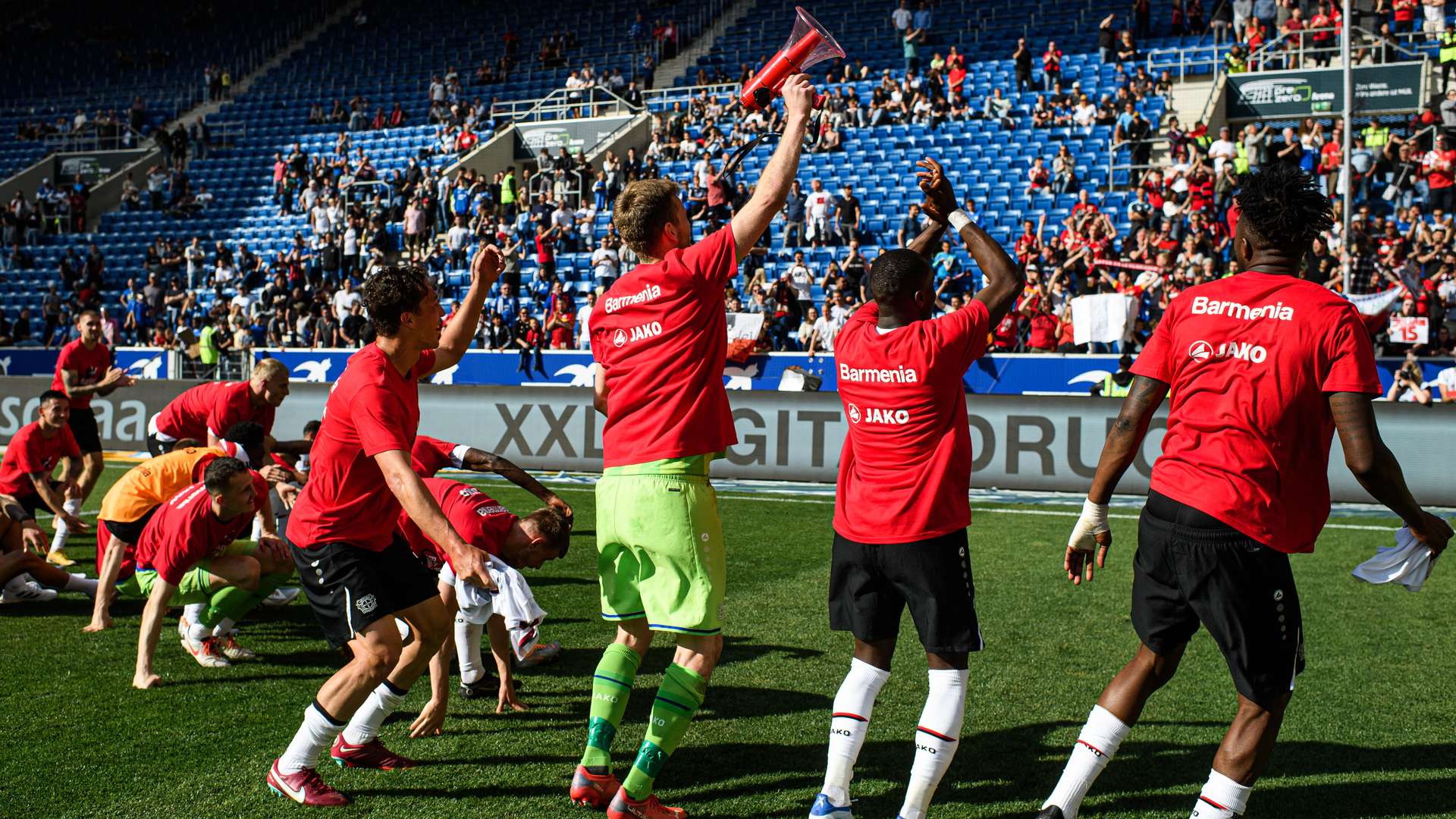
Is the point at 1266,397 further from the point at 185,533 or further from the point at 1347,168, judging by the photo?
the point at 1347,168

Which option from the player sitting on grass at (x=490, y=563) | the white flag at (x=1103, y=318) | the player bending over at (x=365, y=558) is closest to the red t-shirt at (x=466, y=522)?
the player sitting on grass at (x=490, y=563)

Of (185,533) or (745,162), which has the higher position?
(745,162)

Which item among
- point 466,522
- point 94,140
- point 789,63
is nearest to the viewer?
point 789,63

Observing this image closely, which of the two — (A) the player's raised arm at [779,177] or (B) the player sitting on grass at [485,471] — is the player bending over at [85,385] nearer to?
(B) the player sitting on grass at [485,471]

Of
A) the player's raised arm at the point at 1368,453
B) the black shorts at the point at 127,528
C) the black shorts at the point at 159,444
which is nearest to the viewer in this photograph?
the player's raised arm at the point at 1368,453

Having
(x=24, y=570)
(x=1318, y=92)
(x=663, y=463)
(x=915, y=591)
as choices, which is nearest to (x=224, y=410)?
(x=24, y=570)

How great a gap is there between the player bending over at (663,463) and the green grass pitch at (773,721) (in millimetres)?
432

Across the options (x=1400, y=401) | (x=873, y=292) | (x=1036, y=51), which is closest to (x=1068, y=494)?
(x=1400, y=401)

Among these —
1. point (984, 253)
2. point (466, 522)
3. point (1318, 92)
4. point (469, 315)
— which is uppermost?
point (1318, 92)

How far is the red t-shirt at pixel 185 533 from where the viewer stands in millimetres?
7152

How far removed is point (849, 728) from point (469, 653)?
2.63 meters

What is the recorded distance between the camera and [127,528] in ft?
27.0

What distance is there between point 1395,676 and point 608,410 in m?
4.74

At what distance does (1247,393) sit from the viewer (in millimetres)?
3996
